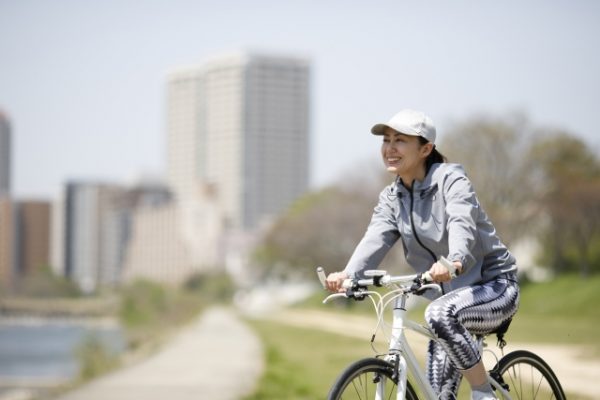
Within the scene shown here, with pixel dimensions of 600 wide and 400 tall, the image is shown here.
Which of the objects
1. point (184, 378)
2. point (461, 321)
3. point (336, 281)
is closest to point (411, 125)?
point (336, 281)

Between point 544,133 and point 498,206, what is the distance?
3716mm

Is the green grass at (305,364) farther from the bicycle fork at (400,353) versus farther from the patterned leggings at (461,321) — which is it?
the bicycle fork at (400,353)

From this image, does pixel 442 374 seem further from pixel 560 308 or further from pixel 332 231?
pixel 332 231

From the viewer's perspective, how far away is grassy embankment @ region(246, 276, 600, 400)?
35.4 ft

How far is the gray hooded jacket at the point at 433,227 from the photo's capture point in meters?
4.49

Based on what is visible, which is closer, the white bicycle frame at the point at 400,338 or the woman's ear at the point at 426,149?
the white bicycle frame at the point at 400,338

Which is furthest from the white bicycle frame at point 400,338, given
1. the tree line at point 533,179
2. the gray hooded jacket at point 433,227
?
the tree line at point 533,179

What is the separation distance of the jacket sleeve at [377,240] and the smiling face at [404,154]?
12cm

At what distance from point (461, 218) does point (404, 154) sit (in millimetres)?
439

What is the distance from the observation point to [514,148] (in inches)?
1805

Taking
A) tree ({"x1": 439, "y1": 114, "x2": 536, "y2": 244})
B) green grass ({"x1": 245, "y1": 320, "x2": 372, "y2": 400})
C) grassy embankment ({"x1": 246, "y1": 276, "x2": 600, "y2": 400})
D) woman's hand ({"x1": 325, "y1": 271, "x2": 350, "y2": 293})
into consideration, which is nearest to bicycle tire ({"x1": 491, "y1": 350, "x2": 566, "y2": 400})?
woman's hand ({"x1": 325, "y1": 271, "x2": 350, "y2": 293})

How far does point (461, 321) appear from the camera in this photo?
4410 millimetres

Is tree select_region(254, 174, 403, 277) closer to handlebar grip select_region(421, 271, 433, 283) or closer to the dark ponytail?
the dark ponytail

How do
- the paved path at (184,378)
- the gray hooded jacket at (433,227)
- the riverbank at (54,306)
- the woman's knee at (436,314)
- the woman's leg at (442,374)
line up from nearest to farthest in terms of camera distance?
the woman's knee at (436,314) < the gray hooded jacket at (433,227) < the woman's leg at (442,374) < the paved path at (184,378) < the riverbank at (54,306)
